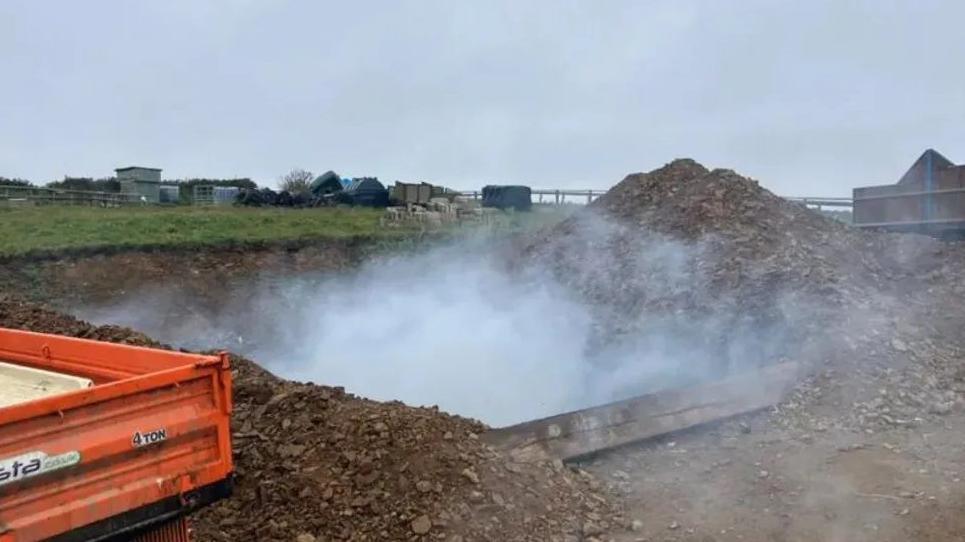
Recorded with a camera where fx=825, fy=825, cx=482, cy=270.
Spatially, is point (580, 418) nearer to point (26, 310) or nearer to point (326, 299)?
point (26, 310)

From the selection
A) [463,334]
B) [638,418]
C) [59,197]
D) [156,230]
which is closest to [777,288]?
[638,418]

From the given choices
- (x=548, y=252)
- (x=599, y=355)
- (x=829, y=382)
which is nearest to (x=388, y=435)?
(x=829, y=382)

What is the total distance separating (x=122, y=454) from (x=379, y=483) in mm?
1966

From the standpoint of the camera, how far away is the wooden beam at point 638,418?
5.83 meters

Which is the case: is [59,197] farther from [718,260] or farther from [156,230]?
[718,260]

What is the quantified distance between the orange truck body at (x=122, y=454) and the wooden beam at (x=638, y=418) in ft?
8.57

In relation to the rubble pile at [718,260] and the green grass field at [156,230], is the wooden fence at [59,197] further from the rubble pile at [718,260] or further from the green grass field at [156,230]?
the rubble pile at [718,260]

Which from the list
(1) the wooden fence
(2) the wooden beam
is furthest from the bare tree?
(2) the wooden beam

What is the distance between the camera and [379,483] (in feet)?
15.8

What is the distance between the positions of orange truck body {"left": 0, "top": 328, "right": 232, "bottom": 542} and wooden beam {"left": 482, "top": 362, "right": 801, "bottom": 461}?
2.61m

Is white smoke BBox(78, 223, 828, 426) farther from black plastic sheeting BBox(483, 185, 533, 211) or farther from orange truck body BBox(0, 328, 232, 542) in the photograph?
black plastic sheeting BBox(483, 185, 533, 211)

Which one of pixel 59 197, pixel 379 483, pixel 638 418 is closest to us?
pixel 379 483

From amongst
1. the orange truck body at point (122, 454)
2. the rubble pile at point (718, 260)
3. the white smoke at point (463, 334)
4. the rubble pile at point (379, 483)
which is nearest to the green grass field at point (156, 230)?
the white smoke at point (463, 334)

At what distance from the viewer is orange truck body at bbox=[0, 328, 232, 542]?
2793 millimetres
